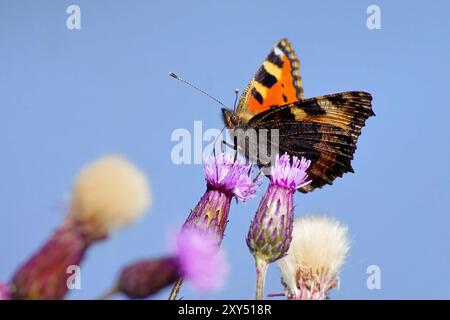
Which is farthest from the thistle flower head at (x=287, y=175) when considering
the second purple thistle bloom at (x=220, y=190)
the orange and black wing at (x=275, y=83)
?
the orange and black wing at (x=275, y=83)

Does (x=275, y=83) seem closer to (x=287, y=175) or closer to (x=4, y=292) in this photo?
(x=287, y=175)

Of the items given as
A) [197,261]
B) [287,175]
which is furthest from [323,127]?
[197,261]

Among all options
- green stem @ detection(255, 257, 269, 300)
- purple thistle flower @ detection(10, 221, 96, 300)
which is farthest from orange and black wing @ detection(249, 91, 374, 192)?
purple thistle flower @ detection(10, 221, 96, 300)

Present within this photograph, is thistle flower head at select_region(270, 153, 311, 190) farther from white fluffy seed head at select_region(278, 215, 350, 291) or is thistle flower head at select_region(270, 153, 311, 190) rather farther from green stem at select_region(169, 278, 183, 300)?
green stem at select_region(169, 278, 183, 300)
